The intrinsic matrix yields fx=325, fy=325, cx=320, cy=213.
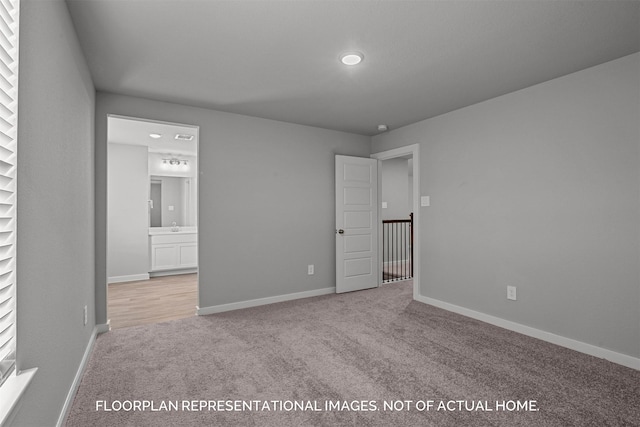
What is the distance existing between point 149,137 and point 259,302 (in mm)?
3220

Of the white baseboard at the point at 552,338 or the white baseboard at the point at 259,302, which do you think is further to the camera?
the white baseboard at the point at 259,302

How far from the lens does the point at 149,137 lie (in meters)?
5.18

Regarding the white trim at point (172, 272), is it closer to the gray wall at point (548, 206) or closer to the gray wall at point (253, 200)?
the gray wall at point (253, 200)

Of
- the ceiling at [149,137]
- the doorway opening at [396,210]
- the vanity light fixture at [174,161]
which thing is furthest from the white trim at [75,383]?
Answer: the doorway opening at [396,210]

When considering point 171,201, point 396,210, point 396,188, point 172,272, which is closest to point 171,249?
point 172,272

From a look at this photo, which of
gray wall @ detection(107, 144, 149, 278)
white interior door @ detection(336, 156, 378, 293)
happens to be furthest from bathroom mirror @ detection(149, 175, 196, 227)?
white interior door @ detection(336, 156, 378, 293)

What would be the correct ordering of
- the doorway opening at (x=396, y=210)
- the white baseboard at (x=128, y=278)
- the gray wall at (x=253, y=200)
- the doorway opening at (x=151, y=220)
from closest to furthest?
the gray wall at (x=253, y=200) < the doorway opening at (x=151, y=220) < the white baseboard at (x=128, y=278) < the doorway opening at (x=396, y=210)

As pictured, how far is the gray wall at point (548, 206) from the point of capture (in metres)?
2.53

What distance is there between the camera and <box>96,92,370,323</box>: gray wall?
358 centimetres

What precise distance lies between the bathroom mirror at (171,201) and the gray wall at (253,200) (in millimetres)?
3330

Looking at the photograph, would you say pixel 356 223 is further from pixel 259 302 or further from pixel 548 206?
pixel 548 206

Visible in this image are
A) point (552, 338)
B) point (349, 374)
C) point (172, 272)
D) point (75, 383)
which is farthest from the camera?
point (172, 272)

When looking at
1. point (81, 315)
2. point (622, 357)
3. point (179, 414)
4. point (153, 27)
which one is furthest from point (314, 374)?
point (153, 27)

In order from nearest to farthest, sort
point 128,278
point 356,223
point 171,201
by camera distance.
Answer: point 356,223 < point 128,278 < point 171,201
